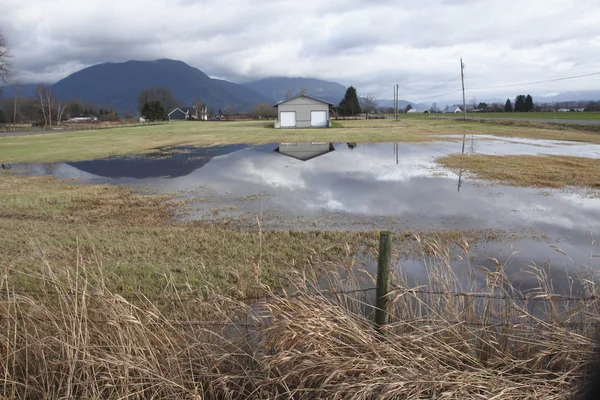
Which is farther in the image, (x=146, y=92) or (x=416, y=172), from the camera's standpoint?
(x=146, y=92)

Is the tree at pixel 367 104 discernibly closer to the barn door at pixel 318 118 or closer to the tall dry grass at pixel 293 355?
the barn door at pixel 318 118

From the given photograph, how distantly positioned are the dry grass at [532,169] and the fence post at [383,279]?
13.3 meters

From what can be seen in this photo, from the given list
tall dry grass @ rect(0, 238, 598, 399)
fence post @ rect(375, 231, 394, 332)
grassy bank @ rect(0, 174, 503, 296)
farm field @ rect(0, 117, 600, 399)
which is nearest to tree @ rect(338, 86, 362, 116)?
farm field @ rect(0, 117, 600, 399)

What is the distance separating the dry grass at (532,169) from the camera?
49.8 ft

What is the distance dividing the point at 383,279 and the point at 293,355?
1045 millimetres

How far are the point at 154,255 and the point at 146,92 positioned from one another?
14081cm

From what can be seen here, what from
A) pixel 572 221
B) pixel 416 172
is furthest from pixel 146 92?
pixel 572 221

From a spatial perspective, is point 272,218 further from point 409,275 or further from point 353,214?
point 409,275

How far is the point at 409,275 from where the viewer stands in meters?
6.71

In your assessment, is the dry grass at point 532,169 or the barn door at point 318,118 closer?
the dry grass at point 532,169

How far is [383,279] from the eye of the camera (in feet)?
11.9

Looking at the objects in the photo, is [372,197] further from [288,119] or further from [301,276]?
[288,119]

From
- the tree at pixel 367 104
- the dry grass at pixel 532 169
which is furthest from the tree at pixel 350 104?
the dry grass at pixel 532 169

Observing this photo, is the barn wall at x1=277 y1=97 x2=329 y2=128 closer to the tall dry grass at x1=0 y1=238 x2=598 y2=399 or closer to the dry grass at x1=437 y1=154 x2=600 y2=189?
the dry grass at x1=437 y1=154 x2=600 y2=189
